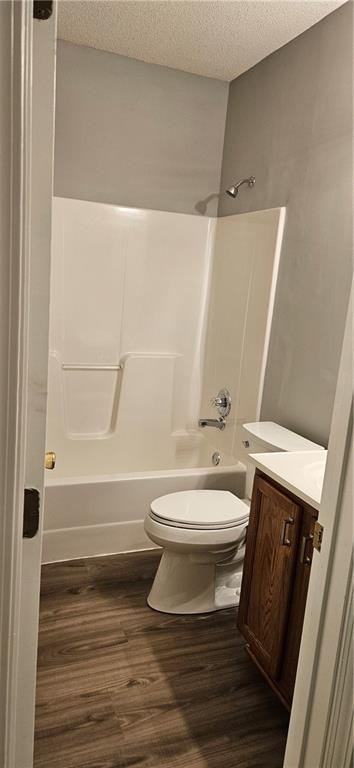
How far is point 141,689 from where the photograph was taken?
194 cm

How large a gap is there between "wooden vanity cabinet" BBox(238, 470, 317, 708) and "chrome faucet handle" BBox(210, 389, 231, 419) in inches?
51.8

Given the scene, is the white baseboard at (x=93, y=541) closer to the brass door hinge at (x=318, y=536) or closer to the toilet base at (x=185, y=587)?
the toilet base at (x=185, y=587)

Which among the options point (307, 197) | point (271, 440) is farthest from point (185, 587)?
point (307, 197)

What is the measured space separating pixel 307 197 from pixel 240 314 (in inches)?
31.8

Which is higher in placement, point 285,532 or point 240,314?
point 240,314

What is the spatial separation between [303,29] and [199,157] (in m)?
0.94

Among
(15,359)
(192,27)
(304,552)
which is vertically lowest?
(304,552)

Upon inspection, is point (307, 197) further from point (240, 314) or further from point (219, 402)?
point (219, 402)

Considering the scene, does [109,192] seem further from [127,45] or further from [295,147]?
[295,147]

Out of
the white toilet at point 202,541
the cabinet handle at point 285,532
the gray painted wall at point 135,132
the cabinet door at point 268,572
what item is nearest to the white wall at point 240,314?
the gray painted wall at point 135,132

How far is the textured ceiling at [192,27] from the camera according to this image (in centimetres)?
238

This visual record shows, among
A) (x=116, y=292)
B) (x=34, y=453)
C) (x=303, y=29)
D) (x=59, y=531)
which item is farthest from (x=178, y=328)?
(x=34, y=453)

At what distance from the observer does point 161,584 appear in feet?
7.96

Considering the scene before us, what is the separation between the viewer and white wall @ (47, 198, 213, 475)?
3.16 metres
